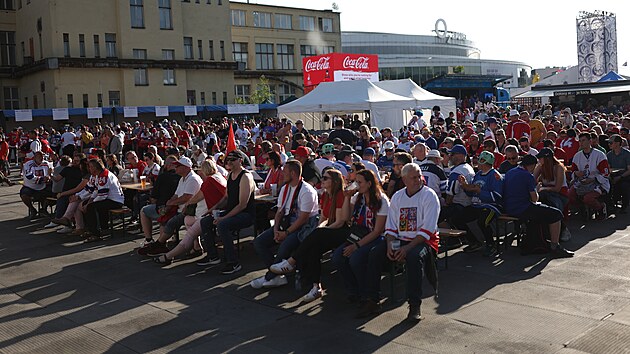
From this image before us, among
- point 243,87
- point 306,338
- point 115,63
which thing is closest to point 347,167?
point 306,338

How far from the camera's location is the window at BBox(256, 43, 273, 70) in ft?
212

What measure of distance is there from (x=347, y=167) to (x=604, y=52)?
58048 mm

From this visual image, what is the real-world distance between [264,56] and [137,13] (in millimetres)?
16897

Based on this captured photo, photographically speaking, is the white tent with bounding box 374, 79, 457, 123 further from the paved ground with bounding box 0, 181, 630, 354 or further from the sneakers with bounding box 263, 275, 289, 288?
the sneakers with bounding box 263, 275, 289, 288

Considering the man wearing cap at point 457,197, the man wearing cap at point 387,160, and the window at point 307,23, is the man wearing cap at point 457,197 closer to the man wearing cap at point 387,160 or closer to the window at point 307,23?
the man wearing cap at point 387,160

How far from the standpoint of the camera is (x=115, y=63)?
48625 millimetres

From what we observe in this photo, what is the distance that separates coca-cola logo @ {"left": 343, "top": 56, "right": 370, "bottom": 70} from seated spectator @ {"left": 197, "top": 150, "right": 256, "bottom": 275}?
111 feet

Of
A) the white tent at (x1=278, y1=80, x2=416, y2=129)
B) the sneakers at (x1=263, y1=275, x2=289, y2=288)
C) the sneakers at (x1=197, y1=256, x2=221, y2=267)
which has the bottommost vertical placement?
the sneakers at (x1=263, y1=275, x2=289, y2=288)

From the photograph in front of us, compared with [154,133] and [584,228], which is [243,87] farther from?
[584,228]

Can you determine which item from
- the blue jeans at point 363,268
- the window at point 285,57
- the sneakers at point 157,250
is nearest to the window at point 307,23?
A: the window at point 285,57

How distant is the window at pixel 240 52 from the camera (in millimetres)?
63344

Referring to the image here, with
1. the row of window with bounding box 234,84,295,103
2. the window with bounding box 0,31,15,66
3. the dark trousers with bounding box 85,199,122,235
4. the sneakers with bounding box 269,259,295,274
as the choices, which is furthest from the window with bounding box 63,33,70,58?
the sneakers with bounding box 269,259,295,274

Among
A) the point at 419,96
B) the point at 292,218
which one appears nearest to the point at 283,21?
the point at 419,96

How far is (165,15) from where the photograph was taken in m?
52.3
